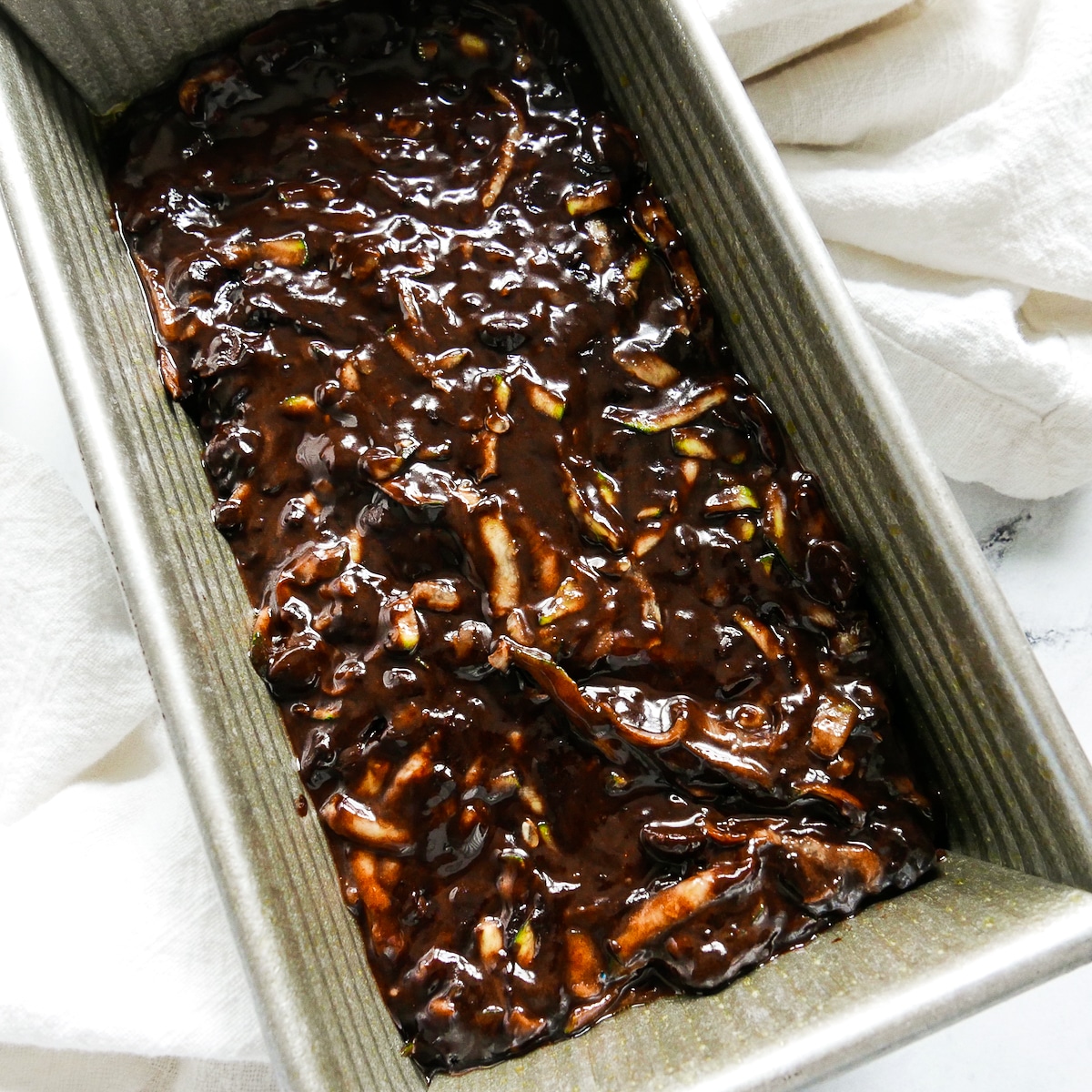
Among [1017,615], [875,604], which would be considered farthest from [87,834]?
[1017,615]

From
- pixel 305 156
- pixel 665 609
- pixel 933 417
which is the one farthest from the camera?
pixel 933 417

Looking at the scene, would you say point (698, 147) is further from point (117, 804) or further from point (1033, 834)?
point (117, 804)

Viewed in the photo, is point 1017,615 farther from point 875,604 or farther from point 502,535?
point 502,535

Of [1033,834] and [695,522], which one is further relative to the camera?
[695,522]

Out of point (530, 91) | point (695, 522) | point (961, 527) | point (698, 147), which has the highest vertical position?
point (530, 91)

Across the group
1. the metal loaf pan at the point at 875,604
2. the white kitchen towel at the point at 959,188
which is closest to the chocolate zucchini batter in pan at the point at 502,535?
the metal loaf pan at the point at 875,604

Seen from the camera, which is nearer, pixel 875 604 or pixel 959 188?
pixel 875 604

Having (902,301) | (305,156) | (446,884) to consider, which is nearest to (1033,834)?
(446,884)
